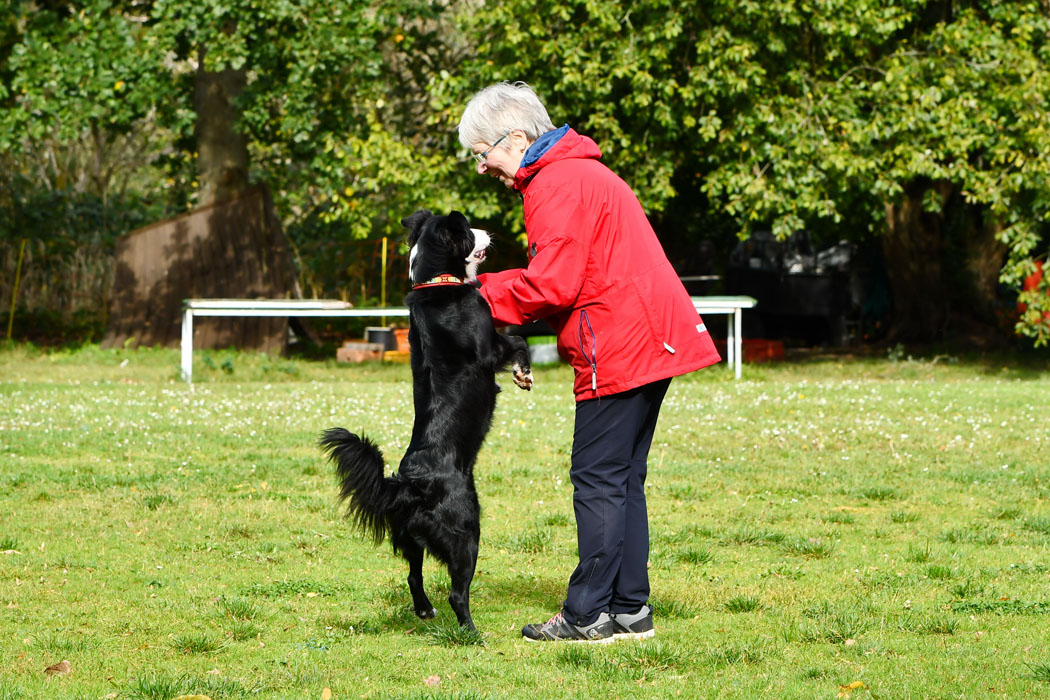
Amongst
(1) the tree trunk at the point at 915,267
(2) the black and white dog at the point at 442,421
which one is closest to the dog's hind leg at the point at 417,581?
(2) the black and white dog at the point at 442,421

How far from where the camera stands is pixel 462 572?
14.0ft

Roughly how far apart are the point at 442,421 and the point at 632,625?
106 centimetres

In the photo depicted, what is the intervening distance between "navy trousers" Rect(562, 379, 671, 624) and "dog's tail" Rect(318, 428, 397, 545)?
0.71 m

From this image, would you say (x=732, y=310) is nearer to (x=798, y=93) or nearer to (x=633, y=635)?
(x=798, y=93)

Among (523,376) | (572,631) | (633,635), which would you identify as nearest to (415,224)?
(523,376)

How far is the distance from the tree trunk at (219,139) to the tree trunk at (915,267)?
34.9ft

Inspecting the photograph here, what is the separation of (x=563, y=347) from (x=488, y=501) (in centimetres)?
302

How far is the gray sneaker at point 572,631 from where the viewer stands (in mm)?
4344

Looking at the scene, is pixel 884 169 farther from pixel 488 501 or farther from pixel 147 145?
pixel 147 145

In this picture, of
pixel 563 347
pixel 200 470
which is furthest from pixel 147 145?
pixel 563 347

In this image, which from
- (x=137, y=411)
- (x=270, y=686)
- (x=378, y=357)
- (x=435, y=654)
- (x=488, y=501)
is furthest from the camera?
(x=378, y=357)

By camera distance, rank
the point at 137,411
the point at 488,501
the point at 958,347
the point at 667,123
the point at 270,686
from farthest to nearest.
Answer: the point at 958,347 → the point at 667,123 → the point at 137,411 → the point at 488,501 → the point at 270,686

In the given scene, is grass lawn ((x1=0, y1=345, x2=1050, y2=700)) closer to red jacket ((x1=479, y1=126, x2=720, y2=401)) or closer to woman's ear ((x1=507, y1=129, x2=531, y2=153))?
red jacket ((x1=479, y1=126, x2=720, y2=401))

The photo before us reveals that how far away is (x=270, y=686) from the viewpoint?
3.85 meters
